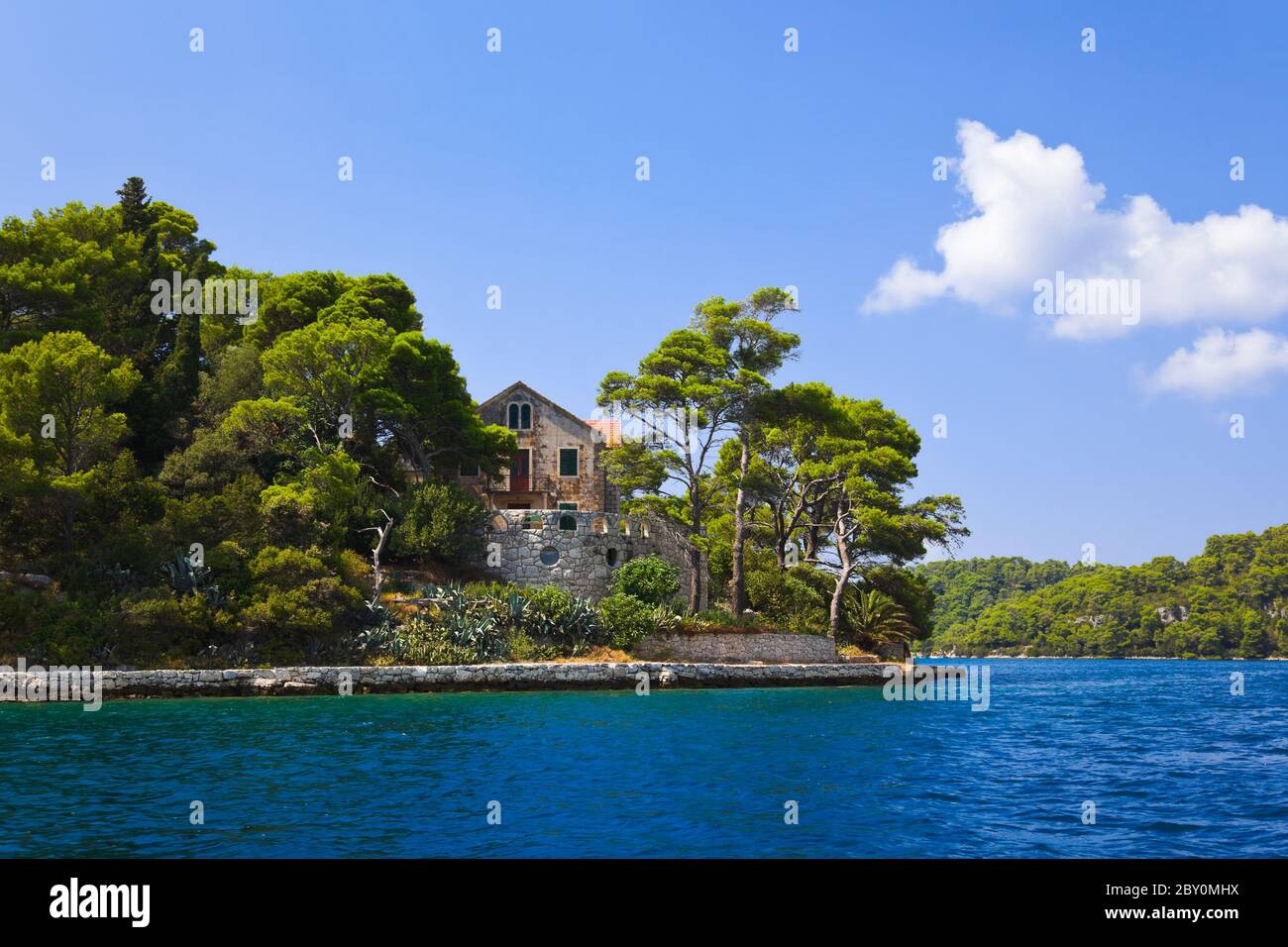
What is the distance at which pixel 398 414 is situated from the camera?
1597 inches

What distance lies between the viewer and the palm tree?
4125cm

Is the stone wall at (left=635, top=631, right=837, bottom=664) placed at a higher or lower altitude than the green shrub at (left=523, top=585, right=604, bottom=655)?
lower

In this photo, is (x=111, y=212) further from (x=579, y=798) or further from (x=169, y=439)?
(x=579, y=798)

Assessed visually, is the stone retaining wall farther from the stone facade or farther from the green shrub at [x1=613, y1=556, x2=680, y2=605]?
the stone facade

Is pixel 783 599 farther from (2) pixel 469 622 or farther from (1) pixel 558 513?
(2) pixel 469 622

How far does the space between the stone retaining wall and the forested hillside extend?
274 ft

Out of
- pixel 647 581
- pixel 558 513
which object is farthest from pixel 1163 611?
pixel 558 513

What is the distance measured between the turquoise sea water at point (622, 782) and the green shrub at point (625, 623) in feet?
33.3

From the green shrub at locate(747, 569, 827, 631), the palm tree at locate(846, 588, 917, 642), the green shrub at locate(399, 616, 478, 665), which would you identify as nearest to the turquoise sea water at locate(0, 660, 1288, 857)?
the green shrub at locate(399, 616, 478, 665)

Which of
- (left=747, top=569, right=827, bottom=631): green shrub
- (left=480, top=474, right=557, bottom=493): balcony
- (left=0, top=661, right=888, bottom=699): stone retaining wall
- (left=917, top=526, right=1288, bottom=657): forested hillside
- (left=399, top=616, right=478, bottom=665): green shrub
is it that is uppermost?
(left=480, top=474, right=557, bottom=493): balcony

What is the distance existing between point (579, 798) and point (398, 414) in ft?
99.7

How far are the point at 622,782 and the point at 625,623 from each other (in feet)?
72.0

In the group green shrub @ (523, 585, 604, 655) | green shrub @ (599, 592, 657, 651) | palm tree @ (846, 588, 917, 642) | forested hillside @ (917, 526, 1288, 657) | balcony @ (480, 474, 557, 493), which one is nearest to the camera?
green shrub @ (523, 585, 604, 655)
